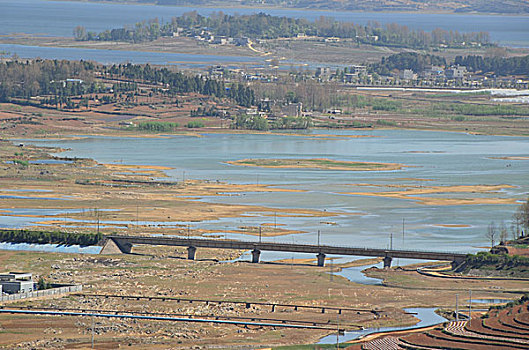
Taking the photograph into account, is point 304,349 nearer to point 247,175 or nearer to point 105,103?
point 247,175

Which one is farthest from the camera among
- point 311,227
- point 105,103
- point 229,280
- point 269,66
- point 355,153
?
point 269,66

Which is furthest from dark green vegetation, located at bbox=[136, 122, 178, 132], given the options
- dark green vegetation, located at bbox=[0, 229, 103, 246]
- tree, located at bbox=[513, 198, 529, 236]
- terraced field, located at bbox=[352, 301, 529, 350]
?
terraced field, located at bbox=[352, 301, 529, 350]

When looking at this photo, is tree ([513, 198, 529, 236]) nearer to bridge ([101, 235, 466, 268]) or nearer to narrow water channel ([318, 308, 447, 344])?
bridge ([101, 235, 466, 268])

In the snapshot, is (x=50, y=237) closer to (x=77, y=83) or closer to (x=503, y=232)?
(x=503, y=232)

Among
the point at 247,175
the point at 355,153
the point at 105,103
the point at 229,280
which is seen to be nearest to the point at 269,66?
the point at 105,103

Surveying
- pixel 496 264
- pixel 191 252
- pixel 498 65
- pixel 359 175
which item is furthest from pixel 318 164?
pixel 498 65

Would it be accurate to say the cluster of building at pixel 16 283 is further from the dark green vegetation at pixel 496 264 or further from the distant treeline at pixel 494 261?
the distant treeline at pixel 494 261
